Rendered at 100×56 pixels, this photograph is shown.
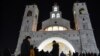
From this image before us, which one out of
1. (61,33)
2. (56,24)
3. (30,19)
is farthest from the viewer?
(30,19)

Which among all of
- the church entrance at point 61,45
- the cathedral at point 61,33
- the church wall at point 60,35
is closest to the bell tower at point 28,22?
the cathedral at point 61,33

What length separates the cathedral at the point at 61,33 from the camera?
31.5m

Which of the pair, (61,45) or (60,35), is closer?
(60,35)

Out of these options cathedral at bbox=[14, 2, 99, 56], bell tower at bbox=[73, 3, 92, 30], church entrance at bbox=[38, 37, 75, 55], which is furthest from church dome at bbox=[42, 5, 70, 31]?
church entrance at bbox=[38, 37, 75, 55]

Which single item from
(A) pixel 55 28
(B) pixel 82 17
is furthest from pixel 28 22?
(B) pixel 82 17

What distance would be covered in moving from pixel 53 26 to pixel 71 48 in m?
6.71

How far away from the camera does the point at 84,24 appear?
114ft

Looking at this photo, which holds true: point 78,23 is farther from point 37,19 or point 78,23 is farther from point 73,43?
point 37,19

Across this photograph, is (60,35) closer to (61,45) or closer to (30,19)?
(61,45)

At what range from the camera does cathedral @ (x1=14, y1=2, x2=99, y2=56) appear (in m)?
31.5

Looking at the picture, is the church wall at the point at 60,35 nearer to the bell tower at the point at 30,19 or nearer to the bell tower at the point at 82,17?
the bell tower at the point at 82,17

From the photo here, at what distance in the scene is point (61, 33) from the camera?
33.6m

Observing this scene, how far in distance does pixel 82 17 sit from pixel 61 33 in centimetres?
583

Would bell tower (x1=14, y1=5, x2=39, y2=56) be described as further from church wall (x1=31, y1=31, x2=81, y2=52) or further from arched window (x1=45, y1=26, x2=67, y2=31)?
arched window (x1=45, y1=26, x2=67, y2=31)
